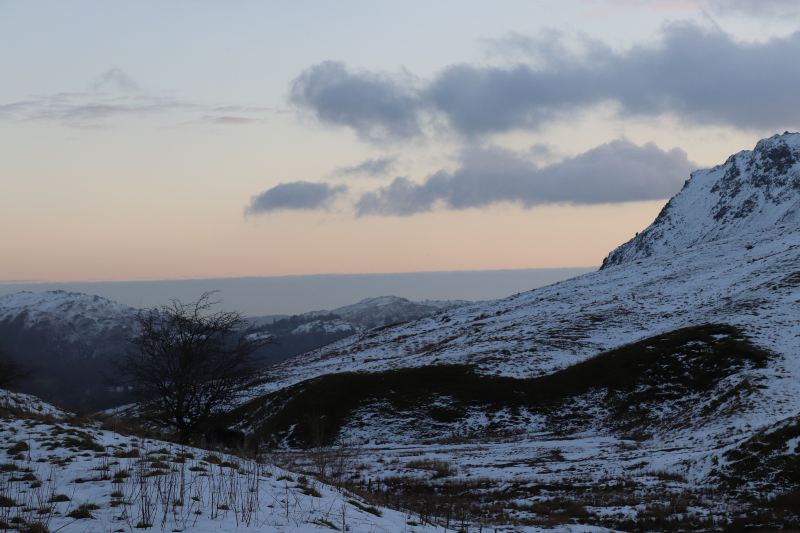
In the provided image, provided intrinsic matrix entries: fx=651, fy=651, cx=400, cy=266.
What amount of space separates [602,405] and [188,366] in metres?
29.6

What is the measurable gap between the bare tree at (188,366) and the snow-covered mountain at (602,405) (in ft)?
24.6

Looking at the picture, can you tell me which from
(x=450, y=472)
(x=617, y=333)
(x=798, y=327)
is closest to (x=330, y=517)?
(x=450, y=472)

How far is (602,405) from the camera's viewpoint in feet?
147

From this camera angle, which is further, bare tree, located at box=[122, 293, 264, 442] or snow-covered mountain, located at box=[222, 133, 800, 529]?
bare tree, located at box=[122, 293, 264, 442]

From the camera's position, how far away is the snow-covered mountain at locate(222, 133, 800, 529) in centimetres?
2155

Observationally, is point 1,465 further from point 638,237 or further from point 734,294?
point 638,237

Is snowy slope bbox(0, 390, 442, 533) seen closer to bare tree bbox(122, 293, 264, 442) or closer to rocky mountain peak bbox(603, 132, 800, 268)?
bare tree bbox(122, 293, 264, 442)

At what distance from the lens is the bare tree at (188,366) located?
1038 inches

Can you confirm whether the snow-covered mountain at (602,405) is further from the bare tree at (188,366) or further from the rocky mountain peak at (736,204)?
the rocky mountain peak at (736,204)

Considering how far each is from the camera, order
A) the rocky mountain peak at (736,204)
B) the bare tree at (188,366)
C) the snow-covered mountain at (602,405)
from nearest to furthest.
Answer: the snow-covered mountain at (602,405)
the bare tree at (188,366)
the rocky mountain peak at (736,204)

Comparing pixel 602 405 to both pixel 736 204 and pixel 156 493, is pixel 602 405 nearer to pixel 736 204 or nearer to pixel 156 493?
pixel 156 493

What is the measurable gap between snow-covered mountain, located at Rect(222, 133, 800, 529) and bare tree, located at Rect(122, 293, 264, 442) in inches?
295

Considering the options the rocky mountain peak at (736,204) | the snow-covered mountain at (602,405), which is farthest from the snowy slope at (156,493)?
the rocky mountain peak at (736,204)

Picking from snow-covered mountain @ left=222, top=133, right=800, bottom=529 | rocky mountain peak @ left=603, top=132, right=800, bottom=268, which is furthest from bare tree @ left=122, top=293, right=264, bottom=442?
rocky mountain peak @ left=603, top=132, right=800, bottom=268
